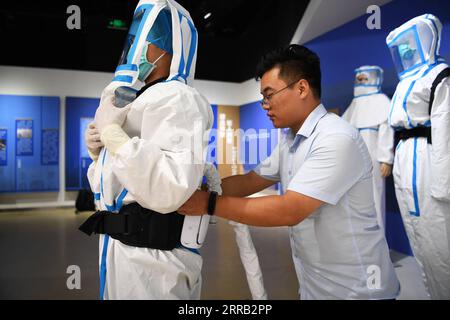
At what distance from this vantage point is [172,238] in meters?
1.14

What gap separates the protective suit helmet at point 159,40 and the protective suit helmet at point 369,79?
9.84ft

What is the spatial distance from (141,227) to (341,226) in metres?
0.81

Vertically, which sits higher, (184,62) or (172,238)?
(184,62)

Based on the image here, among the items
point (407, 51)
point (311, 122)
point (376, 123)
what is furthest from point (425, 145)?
point (311, 122)

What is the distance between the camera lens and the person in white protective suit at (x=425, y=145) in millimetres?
2246

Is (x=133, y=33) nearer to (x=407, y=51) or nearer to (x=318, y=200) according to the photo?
(x=318, y=200)

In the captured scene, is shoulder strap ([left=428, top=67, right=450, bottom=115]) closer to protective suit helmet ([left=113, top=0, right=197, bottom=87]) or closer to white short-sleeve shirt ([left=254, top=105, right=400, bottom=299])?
white short-sleeve shirt ([left=254, top=105, right=400, bottom=299])

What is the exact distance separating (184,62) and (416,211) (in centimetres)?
212

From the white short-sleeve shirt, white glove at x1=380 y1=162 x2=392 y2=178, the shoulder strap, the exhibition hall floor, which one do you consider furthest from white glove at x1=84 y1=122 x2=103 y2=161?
white glove at x1=380 y1=162 x2=392 y2=178

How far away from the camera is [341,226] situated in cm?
138

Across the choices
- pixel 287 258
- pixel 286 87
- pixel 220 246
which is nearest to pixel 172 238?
pixel 286 87

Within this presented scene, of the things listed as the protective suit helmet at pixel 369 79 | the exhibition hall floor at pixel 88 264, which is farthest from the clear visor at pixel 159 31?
the protective suit helmet at pixel 369 79

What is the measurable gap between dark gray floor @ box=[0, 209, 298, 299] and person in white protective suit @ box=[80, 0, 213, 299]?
1839 millimetres

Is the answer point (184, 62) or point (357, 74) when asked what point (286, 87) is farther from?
point (357, 74)
